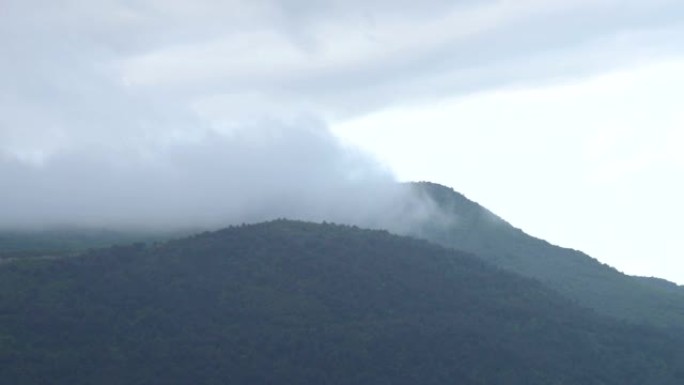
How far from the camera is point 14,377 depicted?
138 m

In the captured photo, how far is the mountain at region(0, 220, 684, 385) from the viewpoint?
147 metres

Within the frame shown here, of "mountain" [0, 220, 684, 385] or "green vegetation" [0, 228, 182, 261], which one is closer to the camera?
"mountain" [0, 220, 684, 385]

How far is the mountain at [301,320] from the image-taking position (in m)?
147

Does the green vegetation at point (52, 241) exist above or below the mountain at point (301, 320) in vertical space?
above

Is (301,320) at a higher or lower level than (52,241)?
lower

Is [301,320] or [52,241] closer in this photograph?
[301,320]

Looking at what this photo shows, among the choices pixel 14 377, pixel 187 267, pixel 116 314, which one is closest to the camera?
pixel 14 377

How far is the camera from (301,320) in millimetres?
159000

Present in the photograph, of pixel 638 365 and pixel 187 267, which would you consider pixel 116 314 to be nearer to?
pixel 187 267

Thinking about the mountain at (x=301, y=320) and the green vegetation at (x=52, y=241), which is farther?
the green vegetation at (x=52, y=241)

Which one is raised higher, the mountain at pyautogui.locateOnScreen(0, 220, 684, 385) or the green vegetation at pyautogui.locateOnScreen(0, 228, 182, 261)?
the green vegetation at pyautogui.locateOnScreen(0, 228, 182, 261)

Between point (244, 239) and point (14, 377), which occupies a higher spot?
point (244, 239)

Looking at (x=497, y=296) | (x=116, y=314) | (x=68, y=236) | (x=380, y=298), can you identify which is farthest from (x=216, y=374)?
(x=68, y=236)

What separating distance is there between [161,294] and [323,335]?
15.3 m
